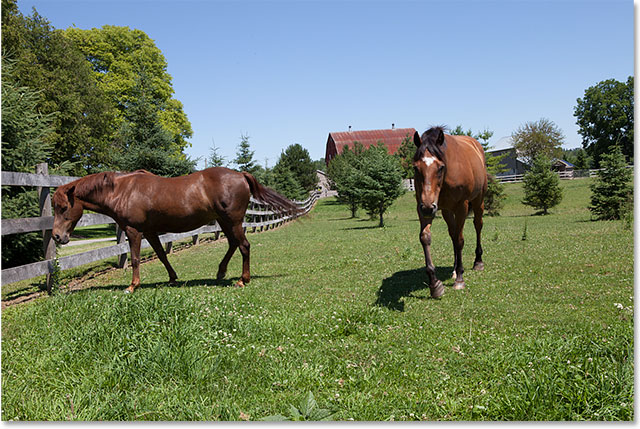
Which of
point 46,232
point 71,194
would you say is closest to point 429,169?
point 71,194

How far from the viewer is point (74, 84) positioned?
1041 inches

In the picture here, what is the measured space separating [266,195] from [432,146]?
11.2ft

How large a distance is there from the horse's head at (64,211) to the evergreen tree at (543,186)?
30.5m

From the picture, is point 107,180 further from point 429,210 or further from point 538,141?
point 538,141

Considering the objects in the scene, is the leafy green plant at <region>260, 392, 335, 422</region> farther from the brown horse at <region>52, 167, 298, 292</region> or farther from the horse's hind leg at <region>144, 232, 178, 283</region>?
the horse's hind leg at <region>144, 232, 178, 283</region>

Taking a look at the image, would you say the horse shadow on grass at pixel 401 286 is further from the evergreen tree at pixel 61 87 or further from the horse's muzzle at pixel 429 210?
the evergreen tree at pixel 61 87

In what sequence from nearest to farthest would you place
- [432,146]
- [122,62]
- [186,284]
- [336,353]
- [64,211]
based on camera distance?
[336,353] → [432,146] → [64,211] → [186,284] → [122,62]

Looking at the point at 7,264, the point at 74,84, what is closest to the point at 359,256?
the point at 7,264

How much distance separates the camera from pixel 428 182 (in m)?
5.49

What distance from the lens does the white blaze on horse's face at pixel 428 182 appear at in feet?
17.8

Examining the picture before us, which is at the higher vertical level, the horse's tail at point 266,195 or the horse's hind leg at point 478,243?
the horse's tail at point 266,195

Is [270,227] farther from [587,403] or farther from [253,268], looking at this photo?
[587,403]

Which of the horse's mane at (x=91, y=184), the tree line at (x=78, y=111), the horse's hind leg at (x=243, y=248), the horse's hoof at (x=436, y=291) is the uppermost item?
the tree line at (x=78, y=111)

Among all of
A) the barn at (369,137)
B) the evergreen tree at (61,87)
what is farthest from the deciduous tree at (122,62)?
the barn at (369,137)
